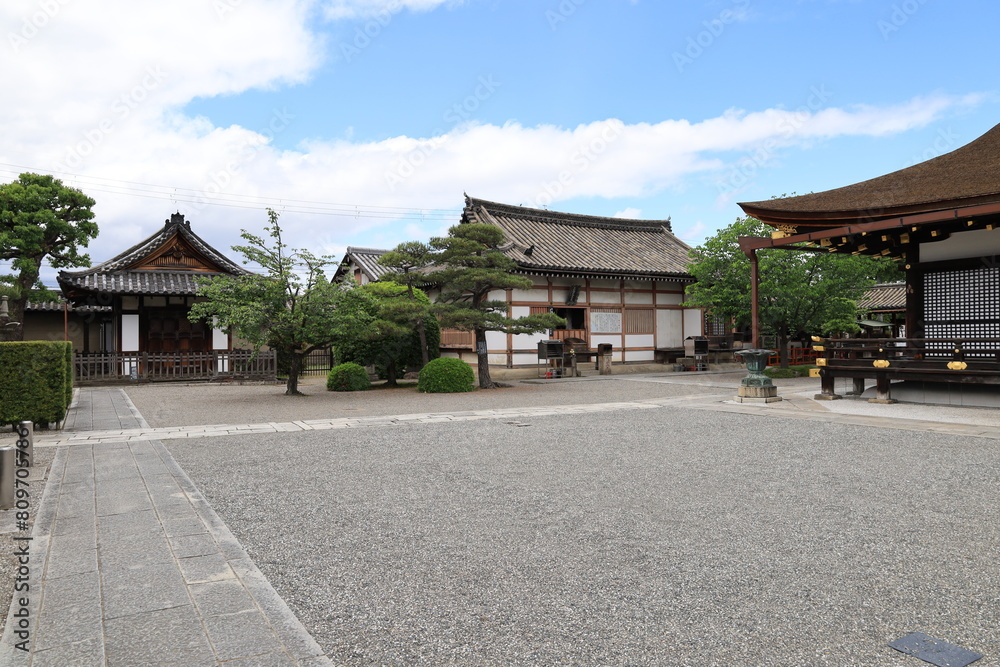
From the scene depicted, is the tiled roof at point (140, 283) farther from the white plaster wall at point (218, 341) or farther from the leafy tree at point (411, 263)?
the leafy tree at point (411, 263)

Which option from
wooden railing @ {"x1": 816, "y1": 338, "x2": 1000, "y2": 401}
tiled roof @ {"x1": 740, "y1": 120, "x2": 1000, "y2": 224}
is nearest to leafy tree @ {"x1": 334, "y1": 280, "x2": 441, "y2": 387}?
tiled roof @ {"x1": 740, "y1": 120, "x2": 1000, "y2": 224}

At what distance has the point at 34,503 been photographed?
517 centimetres

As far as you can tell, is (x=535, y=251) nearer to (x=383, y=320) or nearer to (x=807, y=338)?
(x=383, y=320)

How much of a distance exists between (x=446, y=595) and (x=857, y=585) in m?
2.24

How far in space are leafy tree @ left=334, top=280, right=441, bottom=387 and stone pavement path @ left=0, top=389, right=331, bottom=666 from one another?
9.90m

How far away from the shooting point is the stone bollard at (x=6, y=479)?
16.7ft

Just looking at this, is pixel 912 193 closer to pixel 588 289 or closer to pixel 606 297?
pixel 588 289

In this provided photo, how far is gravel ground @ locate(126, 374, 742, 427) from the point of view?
11.5 m

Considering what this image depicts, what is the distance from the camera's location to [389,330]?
15.7 metres

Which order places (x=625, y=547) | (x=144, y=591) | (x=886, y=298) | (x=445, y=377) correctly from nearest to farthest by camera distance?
(x=144, y=591)
(x=625, y=547)
(x=445, y=377)
(x=886, y=298)

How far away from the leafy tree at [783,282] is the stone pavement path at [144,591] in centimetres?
1564

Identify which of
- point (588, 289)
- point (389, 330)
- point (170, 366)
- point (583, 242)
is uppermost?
point (583, 242)

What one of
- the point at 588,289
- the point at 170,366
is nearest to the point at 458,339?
the point at 588,289

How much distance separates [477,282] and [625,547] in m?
12.2
